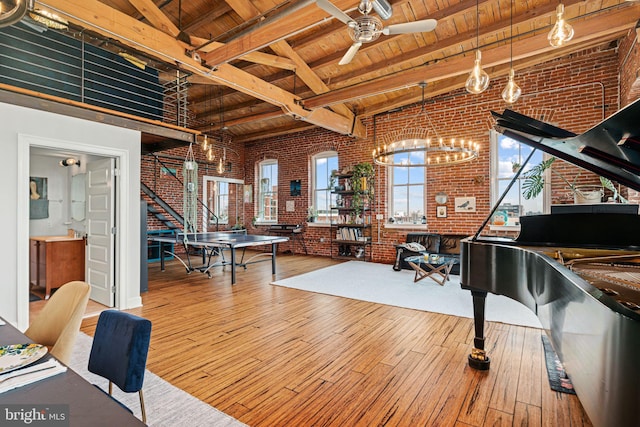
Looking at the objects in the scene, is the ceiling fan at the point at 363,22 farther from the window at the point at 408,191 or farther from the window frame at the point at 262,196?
the window frame at the point at 262,196

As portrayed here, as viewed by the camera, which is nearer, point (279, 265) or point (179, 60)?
point (179, 60)

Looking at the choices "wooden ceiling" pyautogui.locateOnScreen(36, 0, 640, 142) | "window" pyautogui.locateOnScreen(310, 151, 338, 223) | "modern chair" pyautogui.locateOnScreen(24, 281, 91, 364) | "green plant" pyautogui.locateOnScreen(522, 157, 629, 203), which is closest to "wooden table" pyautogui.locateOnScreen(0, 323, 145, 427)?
"modern chair" pyautogui.locateOnScreen(24, 281, 91, 364)

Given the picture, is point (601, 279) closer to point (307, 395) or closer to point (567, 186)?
point (307, 395)

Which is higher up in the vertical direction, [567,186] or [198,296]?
[567,186]

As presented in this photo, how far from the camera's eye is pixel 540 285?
186 cm

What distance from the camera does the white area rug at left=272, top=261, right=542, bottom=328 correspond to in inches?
154

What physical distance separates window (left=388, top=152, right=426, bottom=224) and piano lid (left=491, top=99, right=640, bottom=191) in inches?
205

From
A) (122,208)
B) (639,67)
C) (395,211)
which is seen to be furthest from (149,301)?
(639,67)

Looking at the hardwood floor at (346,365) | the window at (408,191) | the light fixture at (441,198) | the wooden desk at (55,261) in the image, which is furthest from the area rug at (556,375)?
the wooden desk at (55,261)

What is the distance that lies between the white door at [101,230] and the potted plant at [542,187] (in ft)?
20.9

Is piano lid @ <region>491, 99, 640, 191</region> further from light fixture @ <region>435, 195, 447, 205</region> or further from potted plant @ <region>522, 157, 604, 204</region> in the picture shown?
light fixture @ <region>435, 195, 447, 205</region>

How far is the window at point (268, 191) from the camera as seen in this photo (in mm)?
10039

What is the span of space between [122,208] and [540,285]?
14.5 ft

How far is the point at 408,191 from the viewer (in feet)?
24.7
